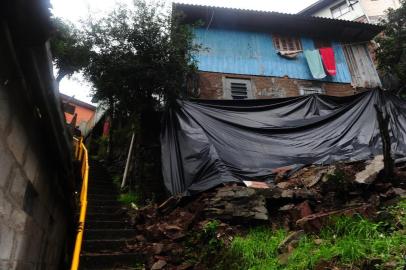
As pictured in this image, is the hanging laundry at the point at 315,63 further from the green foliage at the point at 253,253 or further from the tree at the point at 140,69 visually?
the green foliage at the point at 253,253

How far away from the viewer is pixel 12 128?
2.28 m

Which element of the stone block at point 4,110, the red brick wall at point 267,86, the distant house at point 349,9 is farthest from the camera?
the distant house at point 349,9

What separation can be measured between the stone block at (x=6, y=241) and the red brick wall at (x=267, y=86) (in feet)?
25.1

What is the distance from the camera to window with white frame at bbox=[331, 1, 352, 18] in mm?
20562

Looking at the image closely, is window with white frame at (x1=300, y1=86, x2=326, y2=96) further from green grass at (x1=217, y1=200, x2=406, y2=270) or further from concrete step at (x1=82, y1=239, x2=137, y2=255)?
concrete step at (x1=82, y1=239, x2=137, y2=255)

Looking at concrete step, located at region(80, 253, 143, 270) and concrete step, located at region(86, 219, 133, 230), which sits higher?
concrete step, located at region(86, 219, 133, 230)

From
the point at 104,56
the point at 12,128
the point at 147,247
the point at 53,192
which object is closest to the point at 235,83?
the point at 104,56

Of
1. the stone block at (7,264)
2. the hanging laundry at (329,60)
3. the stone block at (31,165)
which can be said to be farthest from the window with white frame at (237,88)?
the stone block at (7,264)

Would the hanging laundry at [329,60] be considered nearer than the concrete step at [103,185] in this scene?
No

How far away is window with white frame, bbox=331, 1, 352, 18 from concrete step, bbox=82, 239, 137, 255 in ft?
66.6

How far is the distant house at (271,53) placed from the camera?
33.9 ft

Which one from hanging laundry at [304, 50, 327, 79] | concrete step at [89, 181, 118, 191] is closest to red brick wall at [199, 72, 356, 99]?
hanging laundry at [304, 50, 327, 79]

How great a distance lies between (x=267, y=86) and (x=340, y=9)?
13807 millimetres

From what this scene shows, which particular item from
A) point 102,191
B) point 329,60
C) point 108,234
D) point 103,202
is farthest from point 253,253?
point 329,60
